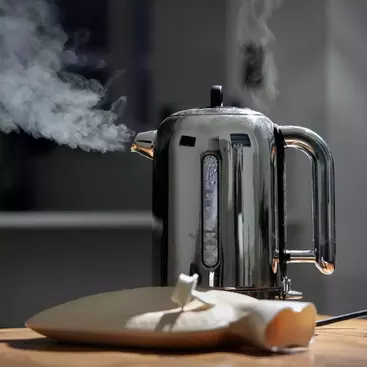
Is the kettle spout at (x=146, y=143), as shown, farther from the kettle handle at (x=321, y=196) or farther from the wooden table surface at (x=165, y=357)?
the wooden table surface at (x=165, y=357)

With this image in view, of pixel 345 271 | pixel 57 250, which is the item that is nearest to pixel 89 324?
pixel 57 250

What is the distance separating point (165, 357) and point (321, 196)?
13.8 inches

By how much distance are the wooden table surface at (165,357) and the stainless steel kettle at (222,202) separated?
0.48 feet

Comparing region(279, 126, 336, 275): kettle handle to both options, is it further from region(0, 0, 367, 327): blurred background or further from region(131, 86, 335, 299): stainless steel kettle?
region(0, 0, 367, 327): blurred background

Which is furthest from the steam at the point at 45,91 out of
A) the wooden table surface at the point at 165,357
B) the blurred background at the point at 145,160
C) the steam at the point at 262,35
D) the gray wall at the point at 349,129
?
the wooden table surface at the point at 165,357

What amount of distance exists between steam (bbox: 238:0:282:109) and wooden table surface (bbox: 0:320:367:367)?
0.62 m

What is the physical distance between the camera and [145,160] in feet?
3.93

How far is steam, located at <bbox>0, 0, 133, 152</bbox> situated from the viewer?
46.4 inches

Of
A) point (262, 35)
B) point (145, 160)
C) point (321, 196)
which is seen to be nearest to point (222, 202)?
point (321, 196)

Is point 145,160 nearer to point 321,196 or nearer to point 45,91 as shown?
point 45,91

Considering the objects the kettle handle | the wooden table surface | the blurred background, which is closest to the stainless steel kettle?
the kettle handle

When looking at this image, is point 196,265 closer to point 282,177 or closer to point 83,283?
point 282,177

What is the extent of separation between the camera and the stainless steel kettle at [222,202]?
2.58 feet

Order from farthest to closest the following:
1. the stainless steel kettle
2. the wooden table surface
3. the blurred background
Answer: the blurred background, the stainless steel kettle, the wooden table surface
